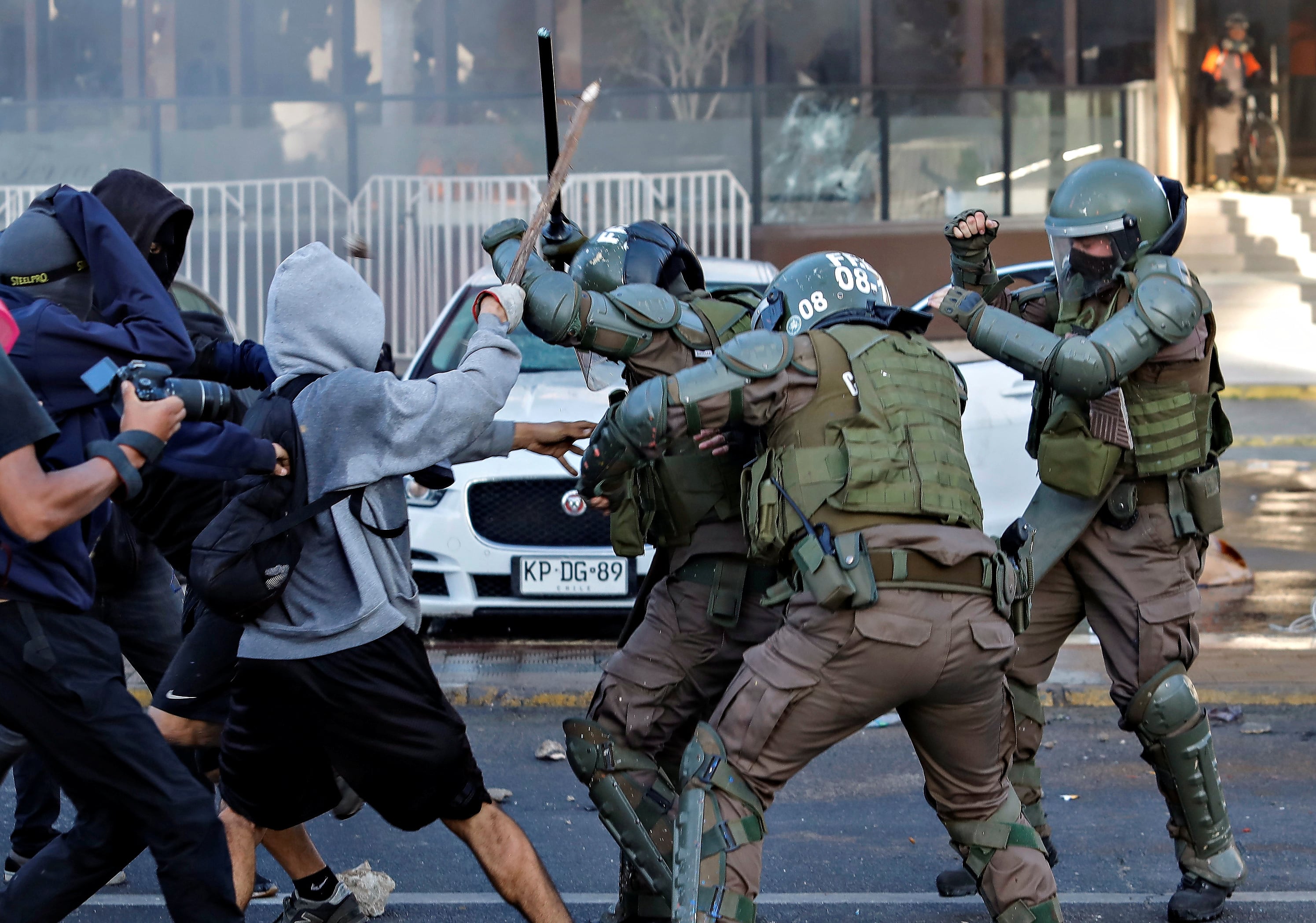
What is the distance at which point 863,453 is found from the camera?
340 centimetres

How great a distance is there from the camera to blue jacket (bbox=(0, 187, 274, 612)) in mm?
3273

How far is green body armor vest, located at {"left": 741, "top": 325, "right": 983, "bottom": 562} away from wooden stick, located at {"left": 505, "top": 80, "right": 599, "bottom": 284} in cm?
84

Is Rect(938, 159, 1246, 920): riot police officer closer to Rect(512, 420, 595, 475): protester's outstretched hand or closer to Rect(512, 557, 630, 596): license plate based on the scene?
Rect(512, 420, 595, 475): protester's outstretched hand

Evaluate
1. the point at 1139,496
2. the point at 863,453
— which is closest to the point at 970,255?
the point at 1139,496

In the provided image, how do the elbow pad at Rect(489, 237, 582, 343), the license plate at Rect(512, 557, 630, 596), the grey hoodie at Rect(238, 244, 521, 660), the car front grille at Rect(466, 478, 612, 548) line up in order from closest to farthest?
the grey hoodie at Rect(238, 244, 521, 660)
the elbow pad at Rect(489, 237, 582, 343)
the license plate at Rect(512, 557, 630, 596)
the car front grille at Rect(466, 478, 612, 548)

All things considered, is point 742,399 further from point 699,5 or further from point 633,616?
point 699,5

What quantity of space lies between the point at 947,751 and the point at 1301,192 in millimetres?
15847

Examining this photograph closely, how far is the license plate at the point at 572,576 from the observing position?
21.3ft

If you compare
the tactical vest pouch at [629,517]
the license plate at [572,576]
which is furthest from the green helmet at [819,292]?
the license plate at [572,576]

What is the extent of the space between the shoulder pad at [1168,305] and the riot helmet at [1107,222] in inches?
7.1

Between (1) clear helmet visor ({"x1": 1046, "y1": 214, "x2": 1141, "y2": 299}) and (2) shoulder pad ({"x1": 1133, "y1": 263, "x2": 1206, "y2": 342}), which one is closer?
(2) shoulder pad ({"x1": 1133, "y1": 263, "x2": 1206, "y2": 342})

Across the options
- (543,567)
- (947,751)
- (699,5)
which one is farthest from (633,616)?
(699,5)

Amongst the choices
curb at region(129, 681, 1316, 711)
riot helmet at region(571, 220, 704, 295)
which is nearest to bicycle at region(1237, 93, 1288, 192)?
curb at region(129, 681, 1316, 711)

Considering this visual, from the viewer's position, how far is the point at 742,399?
3.40 meters
